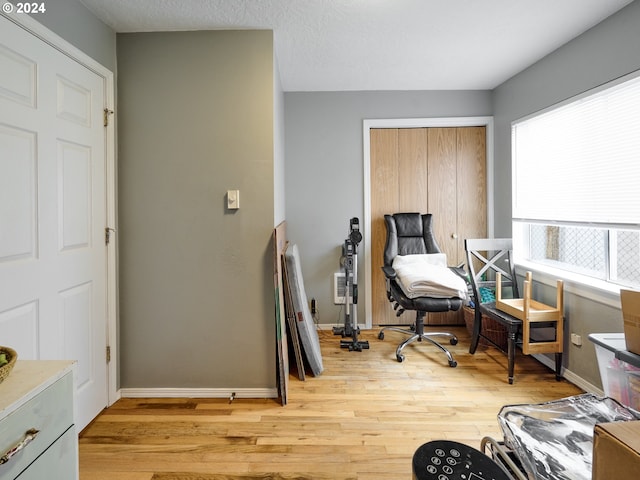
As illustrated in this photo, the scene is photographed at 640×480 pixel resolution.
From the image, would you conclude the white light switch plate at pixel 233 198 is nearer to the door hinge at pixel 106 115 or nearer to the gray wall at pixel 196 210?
the gray wall at pixel 196 210

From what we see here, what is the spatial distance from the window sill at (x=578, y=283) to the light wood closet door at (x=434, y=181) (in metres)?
0.75

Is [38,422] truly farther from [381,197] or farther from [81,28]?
[381,197]

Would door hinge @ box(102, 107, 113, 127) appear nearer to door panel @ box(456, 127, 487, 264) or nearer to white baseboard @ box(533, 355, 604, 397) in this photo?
door panel @ box(456, 127, 487, 264)

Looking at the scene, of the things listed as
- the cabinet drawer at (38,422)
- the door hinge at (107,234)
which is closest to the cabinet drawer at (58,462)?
the cabinet drawer at (38,422)

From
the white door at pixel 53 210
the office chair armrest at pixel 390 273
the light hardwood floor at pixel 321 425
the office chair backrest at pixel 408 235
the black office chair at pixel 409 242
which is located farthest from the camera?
the office chair backrest at pixel 408 235

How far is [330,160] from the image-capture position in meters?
3.59

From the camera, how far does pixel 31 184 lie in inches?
63.7

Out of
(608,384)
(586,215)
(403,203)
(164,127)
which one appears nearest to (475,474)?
(608,384)

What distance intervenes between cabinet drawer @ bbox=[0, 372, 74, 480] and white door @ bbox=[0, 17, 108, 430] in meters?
0.67

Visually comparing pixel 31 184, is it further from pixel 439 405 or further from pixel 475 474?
pixel 439 405

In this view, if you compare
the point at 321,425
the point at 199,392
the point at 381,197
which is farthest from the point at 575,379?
the point at 199,392

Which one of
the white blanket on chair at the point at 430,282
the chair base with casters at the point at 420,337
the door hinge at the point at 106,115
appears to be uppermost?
the door hinge at the point at 106,115

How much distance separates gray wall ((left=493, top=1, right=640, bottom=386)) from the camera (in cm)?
209

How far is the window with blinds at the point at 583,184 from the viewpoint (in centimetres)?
215
